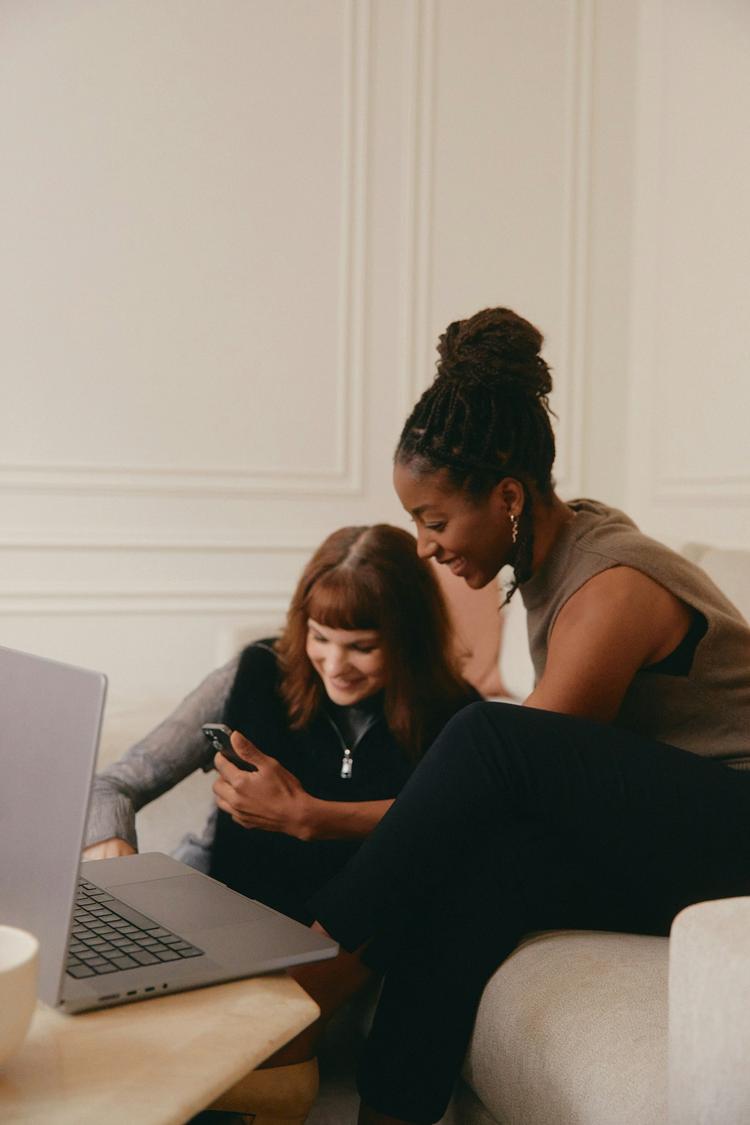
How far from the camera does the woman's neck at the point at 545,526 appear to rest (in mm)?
1539

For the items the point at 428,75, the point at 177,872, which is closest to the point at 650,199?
the point at 428,75

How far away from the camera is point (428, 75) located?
295 cm

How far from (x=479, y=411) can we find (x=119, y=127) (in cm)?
164

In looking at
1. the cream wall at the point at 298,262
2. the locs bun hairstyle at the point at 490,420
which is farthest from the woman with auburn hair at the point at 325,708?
the cream wall at the point at 298,262

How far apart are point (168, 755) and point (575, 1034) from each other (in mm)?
783

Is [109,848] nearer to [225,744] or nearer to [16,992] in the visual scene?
[225,744]

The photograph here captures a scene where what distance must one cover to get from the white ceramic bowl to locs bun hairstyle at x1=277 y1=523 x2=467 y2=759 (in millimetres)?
981

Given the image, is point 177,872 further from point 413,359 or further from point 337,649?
point 413,359

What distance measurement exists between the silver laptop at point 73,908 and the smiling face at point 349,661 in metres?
0.68

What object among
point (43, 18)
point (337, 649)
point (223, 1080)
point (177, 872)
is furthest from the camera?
point (43, 18)

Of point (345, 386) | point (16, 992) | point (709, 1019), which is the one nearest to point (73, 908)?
point (16, 992)

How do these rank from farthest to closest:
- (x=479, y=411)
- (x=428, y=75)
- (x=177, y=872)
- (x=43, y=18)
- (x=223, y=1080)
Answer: (x=428, y=75) → (x=43, y=18) → (x=479, y=411) → (x=177, y=872) → (x=223, y=1080)

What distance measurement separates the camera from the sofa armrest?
933mm

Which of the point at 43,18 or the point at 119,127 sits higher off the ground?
the point at 43,18
